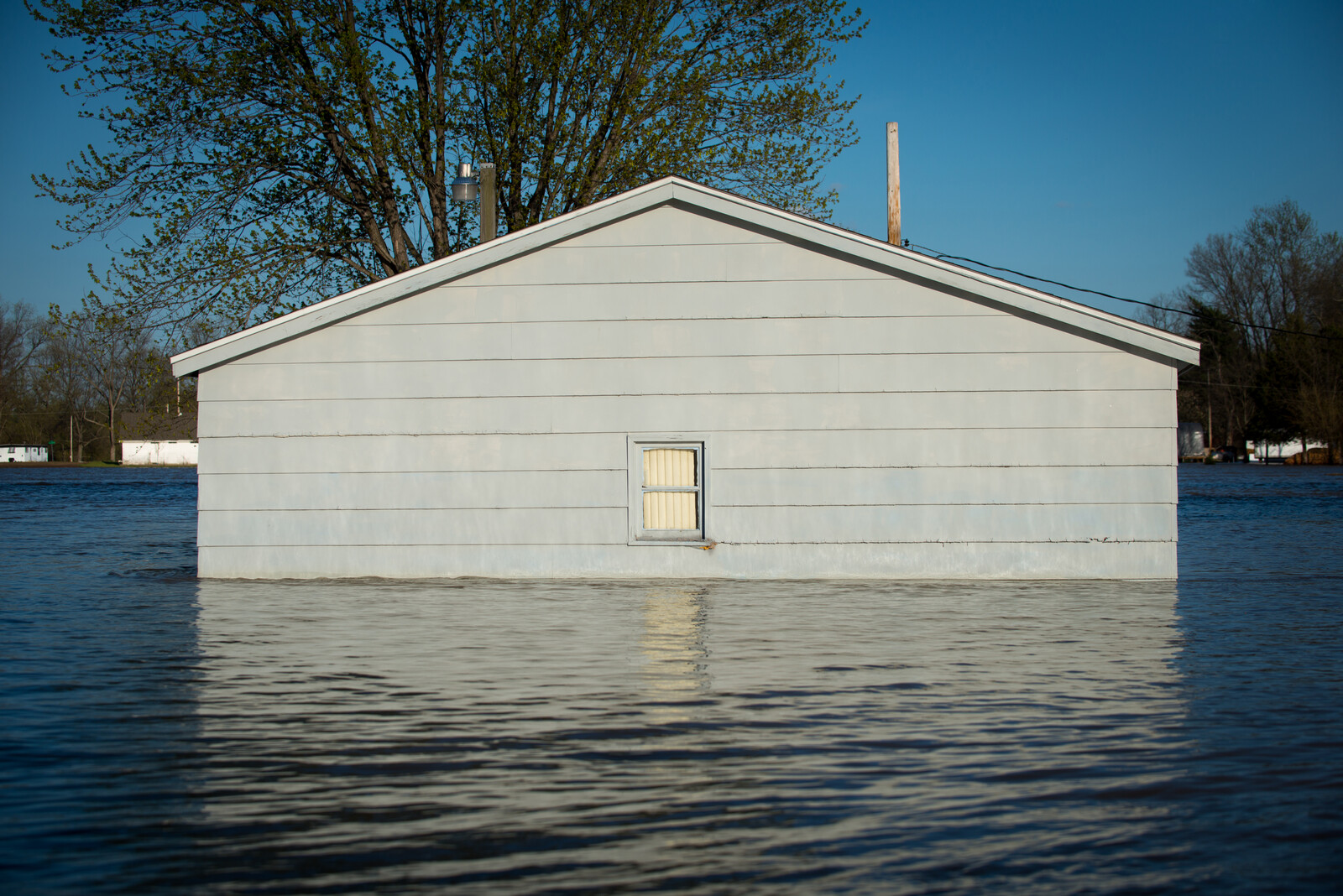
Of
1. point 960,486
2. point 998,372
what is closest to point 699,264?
point 998,372

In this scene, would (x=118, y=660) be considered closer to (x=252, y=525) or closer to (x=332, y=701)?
(x=332, y=701)

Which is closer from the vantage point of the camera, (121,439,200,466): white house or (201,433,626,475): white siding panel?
(201,433,626,475): white siding panel

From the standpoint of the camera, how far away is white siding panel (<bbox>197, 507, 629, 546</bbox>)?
13.5 meters

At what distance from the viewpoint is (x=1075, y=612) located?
1127cm

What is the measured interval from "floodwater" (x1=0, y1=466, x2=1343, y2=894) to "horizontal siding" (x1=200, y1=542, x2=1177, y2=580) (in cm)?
107

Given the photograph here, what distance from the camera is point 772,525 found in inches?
527

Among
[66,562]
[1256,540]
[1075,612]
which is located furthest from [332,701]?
[1256,540]

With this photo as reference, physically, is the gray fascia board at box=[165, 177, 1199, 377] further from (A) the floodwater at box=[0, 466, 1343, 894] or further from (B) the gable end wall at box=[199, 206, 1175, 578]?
(A) the floodwater at box=[0, 466, 1343, 894]

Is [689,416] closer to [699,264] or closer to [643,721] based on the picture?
[699,264]

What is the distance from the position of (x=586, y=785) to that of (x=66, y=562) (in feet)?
48.5

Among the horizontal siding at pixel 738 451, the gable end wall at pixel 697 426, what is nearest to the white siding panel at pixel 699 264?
the gable end wall at pixel 697 426

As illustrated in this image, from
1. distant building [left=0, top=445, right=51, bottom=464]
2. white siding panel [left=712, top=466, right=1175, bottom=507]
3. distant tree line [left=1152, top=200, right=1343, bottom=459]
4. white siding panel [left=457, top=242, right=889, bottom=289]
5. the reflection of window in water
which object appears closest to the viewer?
the reflection of window in water

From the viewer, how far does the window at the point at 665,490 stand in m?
13.4

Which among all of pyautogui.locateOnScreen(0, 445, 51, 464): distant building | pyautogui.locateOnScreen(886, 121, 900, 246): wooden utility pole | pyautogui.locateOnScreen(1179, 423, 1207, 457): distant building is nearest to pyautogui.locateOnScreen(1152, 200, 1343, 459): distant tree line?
pyautogui.locateOnScreen(1179, 423, 1207, 457): distant building
